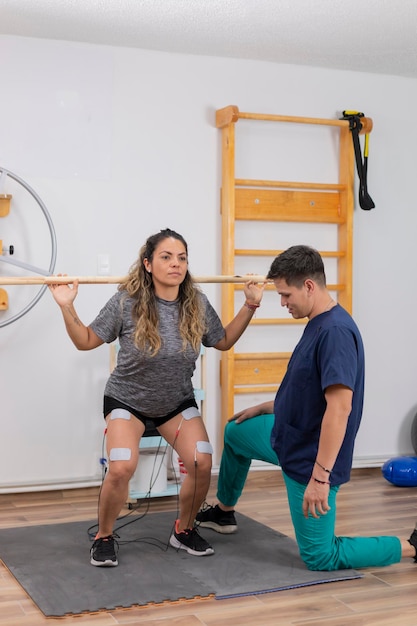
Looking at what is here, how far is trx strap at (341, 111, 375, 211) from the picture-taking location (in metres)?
5.01

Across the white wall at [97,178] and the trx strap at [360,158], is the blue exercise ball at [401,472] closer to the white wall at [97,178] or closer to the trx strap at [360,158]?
the white wall at [97,178]

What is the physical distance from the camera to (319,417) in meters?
3.16

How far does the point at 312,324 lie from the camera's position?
3.20m

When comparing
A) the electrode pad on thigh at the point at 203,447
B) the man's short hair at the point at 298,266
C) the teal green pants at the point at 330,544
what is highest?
the man's short hair at the point at 298,266

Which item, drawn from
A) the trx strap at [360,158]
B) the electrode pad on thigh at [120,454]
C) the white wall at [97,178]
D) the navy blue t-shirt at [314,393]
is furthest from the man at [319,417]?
the trx strap at [360,158]

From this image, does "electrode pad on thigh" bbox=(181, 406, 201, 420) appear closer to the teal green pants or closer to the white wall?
the teal green pants

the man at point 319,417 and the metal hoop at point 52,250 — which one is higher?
the metal hoop at point 52,250

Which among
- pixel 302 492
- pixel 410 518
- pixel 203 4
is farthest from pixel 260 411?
pixel 203 4

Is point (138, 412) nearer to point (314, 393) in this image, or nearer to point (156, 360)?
point (156, 360)

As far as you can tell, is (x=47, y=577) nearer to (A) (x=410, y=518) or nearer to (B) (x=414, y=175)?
(A) (x=410, y=518)

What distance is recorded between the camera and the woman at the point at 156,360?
3445 mm

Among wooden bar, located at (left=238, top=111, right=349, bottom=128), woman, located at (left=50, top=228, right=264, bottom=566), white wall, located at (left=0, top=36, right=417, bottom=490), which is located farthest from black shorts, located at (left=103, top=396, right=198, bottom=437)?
wooden bar, located at (left=238, top=111, right=349, bottom=128)

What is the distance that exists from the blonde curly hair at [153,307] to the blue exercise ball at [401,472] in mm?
1761

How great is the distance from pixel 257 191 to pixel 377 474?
5.92ft
